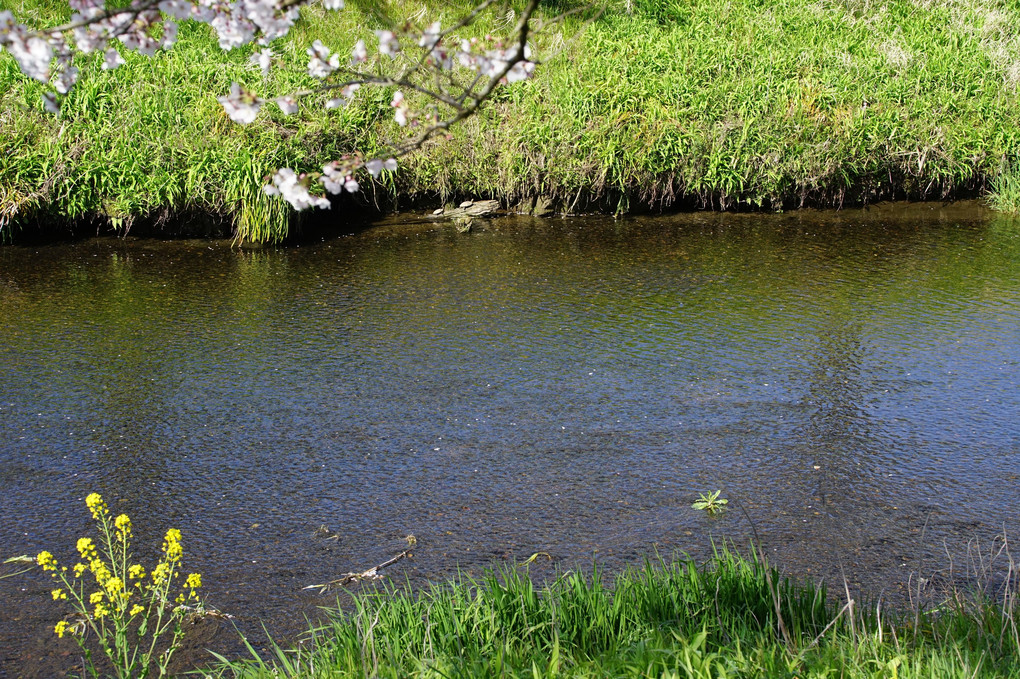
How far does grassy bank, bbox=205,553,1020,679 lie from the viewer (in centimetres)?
245

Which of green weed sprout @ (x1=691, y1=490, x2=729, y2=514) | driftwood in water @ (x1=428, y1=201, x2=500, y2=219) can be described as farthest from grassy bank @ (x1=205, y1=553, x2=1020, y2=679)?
driftwood in water @ (x1=428, y1=201, x2=500, y2=219)

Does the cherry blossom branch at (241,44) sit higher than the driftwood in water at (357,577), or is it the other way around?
the cherry blossom branch at (241,44)

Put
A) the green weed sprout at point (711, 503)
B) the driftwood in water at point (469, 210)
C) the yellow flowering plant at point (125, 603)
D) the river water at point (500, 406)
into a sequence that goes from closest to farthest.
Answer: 1. the yellow flowering plant at point (125, 603)
2. the river water at point (500, 406)
3. the green weed sprout at point (711, 503)
4. the driftwood in water at point (469, 210)

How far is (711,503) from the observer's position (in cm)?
378

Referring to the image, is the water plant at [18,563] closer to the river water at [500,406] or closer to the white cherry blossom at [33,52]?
the river water at [500,406]

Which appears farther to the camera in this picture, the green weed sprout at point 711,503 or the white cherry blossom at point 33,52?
the green weed sprout at point 711,503

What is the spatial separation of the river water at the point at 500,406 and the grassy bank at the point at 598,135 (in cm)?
71

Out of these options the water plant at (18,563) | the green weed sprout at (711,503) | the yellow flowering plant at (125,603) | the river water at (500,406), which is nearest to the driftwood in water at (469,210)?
the river water at (500,406)

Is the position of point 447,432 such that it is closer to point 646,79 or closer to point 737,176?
point 737,176

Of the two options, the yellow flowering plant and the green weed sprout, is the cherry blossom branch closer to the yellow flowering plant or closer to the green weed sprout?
the yellow flowering plant

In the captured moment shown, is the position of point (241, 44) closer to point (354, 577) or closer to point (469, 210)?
point (354, 577)

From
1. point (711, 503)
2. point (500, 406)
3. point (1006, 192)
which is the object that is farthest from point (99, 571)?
point (1006, 192)

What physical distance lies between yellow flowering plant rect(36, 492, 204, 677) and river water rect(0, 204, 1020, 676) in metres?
0.12

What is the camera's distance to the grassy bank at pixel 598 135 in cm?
800
